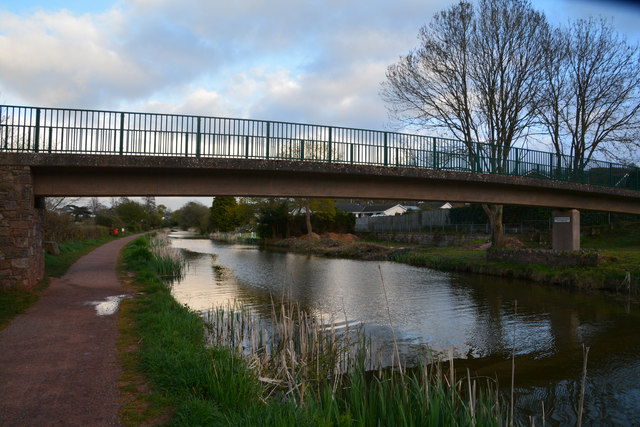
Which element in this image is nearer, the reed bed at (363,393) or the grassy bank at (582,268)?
the reed bed at (363,393)

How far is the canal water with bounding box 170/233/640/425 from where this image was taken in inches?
273

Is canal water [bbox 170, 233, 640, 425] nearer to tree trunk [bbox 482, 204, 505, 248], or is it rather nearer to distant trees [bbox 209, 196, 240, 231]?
tree trunk [bbox 482, 204, 505, 248]

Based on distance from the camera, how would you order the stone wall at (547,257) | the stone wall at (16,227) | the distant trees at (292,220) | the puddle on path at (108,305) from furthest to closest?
the distant trees at (292,220), the stone wall at (547,257), the stone wall at (16,227), the puddle on path at (108,305)

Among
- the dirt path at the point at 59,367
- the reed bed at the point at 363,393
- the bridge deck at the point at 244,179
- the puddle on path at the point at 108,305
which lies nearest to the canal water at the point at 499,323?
the reed bed at the point at 363,393

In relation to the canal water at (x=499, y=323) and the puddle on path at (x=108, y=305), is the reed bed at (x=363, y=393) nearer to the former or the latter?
the canal water at (x=499, y=323)

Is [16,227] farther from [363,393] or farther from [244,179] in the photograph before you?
[363,393]

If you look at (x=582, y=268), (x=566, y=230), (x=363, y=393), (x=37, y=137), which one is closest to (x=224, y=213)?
(x=566, y=230)

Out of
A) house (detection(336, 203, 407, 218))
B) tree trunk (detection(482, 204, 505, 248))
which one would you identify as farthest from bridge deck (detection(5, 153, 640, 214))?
house (detection(336, 203, 407, 218))

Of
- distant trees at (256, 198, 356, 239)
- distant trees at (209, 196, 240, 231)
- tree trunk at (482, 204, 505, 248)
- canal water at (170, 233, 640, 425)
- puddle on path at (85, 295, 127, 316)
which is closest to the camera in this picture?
canal water at (170, 233, 640, 425)

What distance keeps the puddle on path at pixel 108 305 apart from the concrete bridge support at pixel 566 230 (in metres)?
20.2

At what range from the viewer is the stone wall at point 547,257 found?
752 inches

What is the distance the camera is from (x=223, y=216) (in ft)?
269

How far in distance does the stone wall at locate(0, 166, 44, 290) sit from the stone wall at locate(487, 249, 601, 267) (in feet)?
68.8

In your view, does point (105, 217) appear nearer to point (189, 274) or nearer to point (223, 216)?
point (223, 216)
